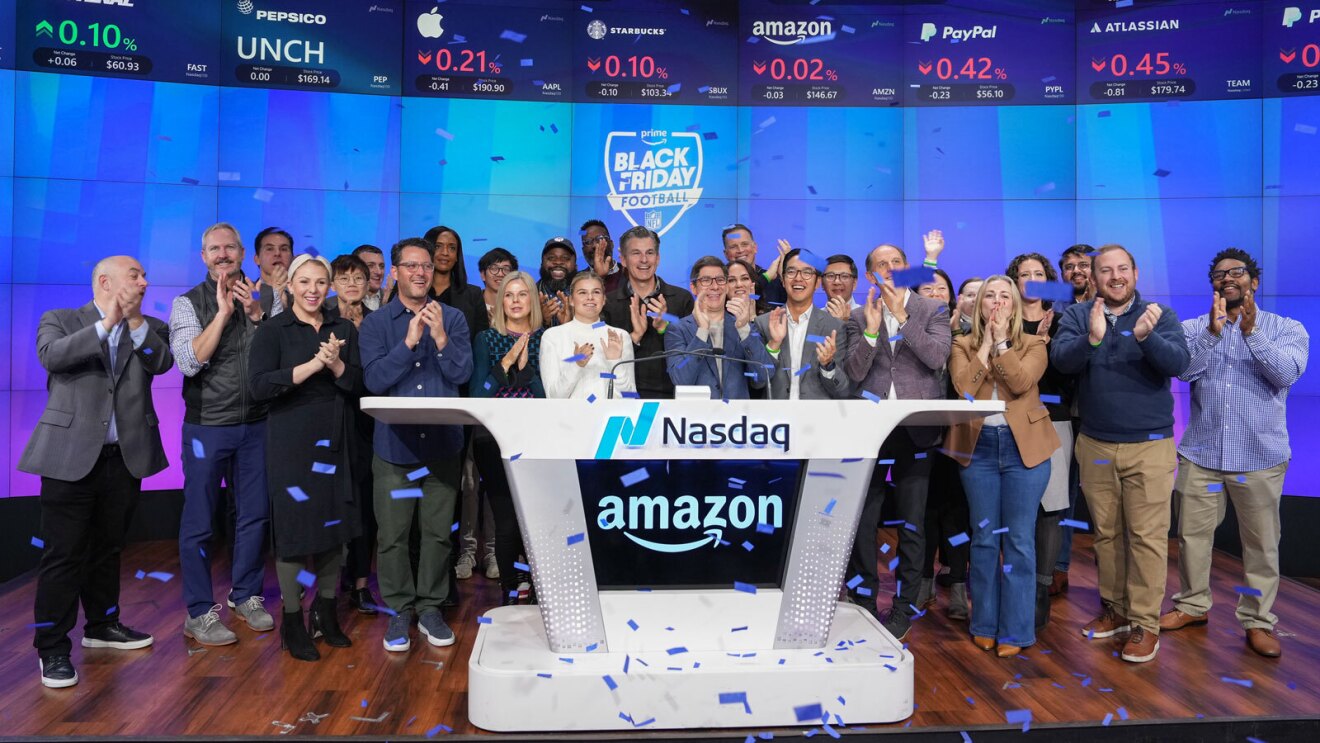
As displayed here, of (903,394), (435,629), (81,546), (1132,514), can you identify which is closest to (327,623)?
(435,629)

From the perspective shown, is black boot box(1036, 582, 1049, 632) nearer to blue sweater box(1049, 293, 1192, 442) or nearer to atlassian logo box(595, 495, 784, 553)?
blue sweater box(1049, 293, 1192, 442)

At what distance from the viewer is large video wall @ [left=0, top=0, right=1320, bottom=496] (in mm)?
6371

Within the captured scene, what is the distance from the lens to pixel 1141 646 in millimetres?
3871

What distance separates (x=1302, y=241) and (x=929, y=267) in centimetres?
390

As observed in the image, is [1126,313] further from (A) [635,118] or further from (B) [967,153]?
(A) [635,118]

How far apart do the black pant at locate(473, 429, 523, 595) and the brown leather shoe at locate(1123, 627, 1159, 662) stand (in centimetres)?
248

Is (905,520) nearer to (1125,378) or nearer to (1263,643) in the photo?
(1125,378)

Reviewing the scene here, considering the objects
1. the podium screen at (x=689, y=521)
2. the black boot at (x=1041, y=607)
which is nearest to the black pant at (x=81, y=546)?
the podium screen at (x=689, y=521)

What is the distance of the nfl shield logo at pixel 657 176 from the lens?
6.83 meters

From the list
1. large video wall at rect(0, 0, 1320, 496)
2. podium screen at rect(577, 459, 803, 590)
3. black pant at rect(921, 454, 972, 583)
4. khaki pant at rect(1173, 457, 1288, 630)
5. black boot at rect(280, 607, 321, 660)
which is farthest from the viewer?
large video wall at rect(0, 0, 1320, 496)

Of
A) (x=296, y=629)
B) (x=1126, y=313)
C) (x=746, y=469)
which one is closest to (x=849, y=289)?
(x=1126, y=313)

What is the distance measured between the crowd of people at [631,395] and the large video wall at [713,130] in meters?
2.47

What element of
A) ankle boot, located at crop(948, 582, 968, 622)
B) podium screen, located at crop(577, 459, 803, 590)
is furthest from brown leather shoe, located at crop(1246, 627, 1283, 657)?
→ podium screen, located at crop(577, 459, 803, 590)

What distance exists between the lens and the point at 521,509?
9.95ft
